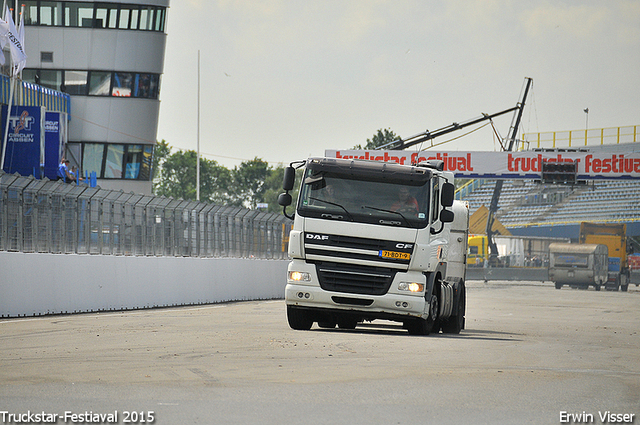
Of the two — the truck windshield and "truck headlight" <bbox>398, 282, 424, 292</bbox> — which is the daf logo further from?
"truck headlight" <bbox>398, 282, 424, 292</bbox>

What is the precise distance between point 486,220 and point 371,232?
60.7m

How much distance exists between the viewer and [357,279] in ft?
48.8

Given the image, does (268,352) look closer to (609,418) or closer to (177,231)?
(609,418)

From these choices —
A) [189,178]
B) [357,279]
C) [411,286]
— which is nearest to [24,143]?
[357,279]

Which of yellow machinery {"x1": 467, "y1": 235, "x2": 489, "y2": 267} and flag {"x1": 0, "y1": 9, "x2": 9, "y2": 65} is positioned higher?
flag {"x1": 0, "y1": 9, "x2": 9, "y2": 65}

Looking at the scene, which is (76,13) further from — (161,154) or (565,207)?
(161,154)

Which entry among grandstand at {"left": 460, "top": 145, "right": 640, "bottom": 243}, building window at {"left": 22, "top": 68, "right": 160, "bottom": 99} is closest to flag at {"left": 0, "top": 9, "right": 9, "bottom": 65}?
building window at {"left": 22, "top": 68, "right": 160, "bottom": 99}

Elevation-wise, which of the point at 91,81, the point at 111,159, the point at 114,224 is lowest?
the point at 114,224

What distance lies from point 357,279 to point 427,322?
150 centimetres

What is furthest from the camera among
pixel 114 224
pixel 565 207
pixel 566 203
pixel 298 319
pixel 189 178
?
pixel 189 178

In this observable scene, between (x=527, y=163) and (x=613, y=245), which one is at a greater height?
(x=527, y=163)

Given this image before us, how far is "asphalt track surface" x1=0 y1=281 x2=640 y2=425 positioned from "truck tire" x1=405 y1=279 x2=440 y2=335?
0.80 ft

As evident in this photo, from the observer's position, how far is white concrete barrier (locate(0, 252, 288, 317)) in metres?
18.2

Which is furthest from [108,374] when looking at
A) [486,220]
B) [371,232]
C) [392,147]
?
[486,220]
